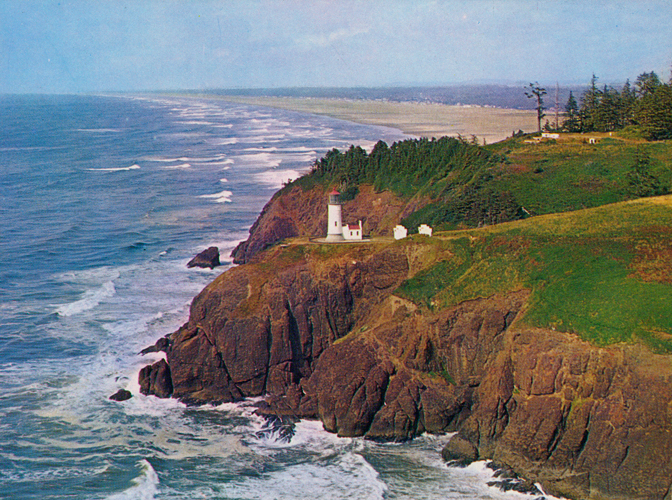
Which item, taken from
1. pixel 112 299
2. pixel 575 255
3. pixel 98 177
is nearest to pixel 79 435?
pixel 112 299

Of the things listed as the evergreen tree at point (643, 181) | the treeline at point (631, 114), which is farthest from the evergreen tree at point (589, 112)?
the evergreen tree at point (643, 181)

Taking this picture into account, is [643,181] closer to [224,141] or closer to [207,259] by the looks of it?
[207,259]

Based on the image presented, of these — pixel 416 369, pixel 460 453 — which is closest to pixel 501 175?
pixel 416 369

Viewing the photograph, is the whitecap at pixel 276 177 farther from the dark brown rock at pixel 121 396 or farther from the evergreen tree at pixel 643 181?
the dark brown rock at pixel 121 396

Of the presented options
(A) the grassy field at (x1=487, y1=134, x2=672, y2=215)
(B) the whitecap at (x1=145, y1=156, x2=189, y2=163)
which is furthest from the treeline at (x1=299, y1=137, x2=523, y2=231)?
(B) the whitecap at (x1=145, y1=156, x2=189, y2=163)

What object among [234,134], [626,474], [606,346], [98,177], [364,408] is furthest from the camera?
[234,134]

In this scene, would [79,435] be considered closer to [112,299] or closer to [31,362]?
[31,362]
